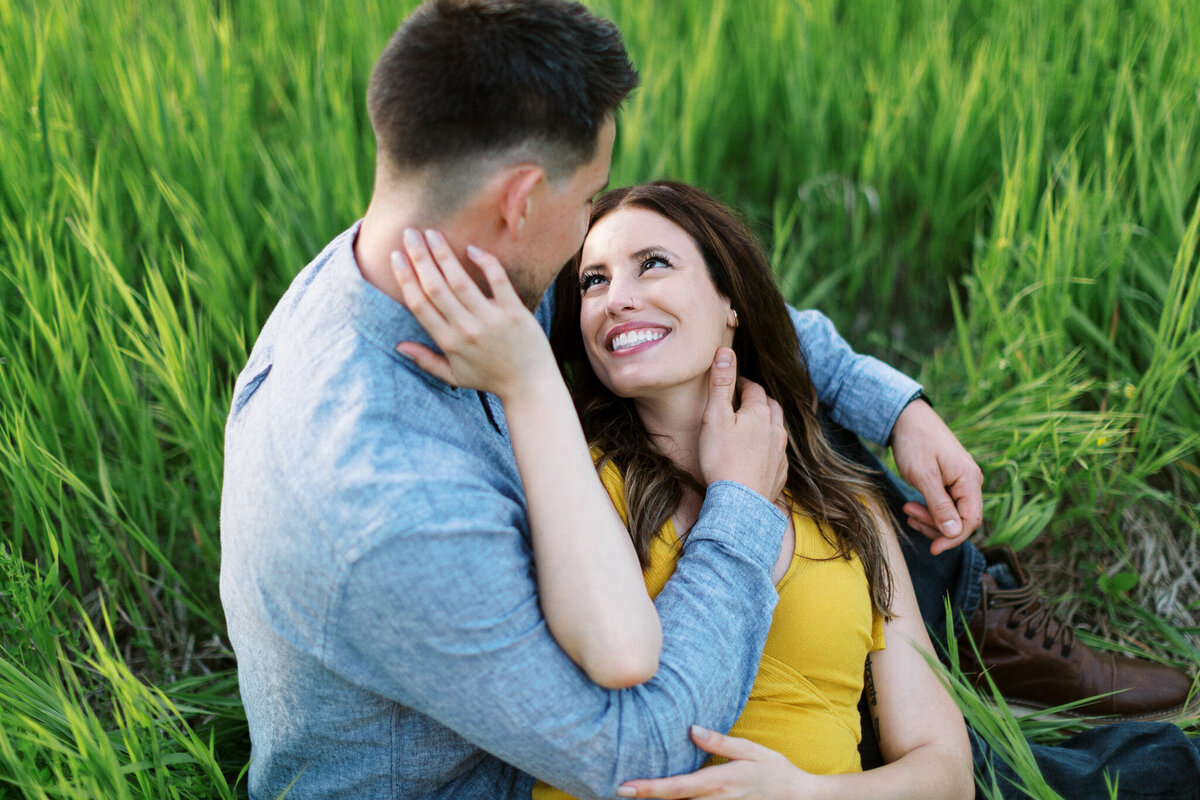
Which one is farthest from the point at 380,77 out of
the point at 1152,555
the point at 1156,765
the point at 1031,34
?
Answer: the point at 1031,34

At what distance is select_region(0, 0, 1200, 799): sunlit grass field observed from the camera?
1.69m

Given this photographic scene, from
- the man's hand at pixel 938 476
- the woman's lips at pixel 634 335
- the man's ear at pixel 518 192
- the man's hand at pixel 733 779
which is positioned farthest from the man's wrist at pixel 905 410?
the man's ear at pixel 518 192

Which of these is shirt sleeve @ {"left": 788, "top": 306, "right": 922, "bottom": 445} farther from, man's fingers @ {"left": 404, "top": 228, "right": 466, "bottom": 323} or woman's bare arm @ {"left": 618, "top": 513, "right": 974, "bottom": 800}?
man's fingers @ {"left": 404, "top": 228, "right": 466, "bottom": 323}

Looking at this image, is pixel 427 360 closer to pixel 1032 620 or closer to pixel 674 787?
pixel 674 787

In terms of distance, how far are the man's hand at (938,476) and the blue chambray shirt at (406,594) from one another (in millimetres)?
554

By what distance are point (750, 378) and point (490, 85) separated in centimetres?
94

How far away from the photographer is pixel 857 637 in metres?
1.48

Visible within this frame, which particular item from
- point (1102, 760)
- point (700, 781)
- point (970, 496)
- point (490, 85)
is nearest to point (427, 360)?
point (490, 85)

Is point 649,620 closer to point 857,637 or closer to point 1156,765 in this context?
point 857,637

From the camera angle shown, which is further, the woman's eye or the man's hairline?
the woman's eye

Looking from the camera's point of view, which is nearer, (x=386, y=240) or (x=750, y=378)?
(x=386, y=240)

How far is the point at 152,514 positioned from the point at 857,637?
1413mm

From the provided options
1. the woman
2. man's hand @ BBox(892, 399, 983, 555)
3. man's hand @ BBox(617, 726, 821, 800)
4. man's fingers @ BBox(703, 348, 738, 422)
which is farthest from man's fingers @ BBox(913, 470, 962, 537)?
man's hand @ BBox(617, 726, 821, 800)

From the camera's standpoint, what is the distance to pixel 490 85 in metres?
1.07
